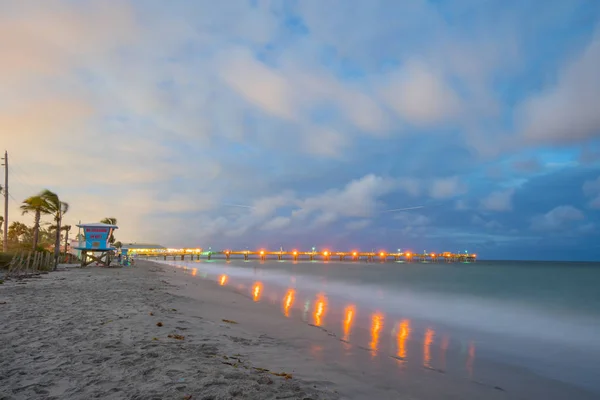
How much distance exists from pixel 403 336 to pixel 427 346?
1.72 m

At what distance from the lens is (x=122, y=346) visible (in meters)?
7.16

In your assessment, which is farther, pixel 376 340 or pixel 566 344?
pixel 566 344

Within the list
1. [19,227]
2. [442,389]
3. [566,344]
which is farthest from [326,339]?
[19,227]

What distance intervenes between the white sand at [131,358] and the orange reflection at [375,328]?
3457 mm

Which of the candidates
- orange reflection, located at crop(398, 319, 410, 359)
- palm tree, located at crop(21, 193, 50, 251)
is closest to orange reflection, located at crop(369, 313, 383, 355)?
orange reflection, located at crop(398, 319, 410, 359)

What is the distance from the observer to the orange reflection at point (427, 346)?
9663 millimetres

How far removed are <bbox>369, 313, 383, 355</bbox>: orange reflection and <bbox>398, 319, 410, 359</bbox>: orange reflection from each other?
0.79 m

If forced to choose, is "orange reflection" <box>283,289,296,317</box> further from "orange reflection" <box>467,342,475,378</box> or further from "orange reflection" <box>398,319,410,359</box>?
"orange reflection" <box>467,342,475,378</box>

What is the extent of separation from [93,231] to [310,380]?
129 ft

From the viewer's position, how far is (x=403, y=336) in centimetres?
1366

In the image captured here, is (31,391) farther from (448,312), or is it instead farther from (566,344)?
(448,312)

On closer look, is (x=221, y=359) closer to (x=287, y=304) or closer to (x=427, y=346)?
(x=427, y=346)

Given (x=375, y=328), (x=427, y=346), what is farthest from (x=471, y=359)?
(x=375, y=328)

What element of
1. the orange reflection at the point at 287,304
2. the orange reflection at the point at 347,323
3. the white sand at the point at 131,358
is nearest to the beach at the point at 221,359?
the white sand at the point at 131,358
